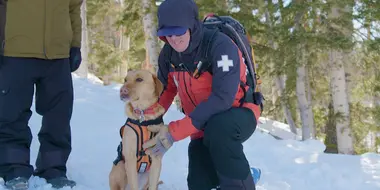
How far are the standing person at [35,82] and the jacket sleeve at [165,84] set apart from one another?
0.87 m

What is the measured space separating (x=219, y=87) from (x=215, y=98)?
0.09m

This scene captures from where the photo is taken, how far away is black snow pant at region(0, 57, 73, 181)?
133 inches

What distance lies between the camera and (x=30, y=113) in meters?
3.58

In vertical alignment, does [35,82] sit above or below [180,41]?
below

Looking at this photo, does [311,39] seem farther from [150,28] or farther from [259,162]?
[259,162]

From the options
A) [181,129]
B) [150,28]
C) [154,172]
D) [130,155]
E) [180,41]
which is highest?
[150,28]

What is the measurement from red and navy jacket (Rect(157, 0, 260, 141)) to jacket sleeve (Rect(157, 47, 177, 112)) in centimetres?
32

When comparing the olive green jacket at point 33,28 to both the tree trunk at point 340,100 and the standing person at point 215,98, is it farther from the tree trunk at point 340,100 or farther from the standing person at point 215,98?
the tree trunk at point 340,100

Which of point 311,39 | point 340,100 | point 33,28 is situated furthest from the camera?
point 340,100

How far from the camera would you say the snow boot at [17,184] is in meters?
3.26

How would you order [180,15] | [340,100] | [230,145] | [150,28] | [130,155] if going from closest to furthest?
[180,15] < [230,145] < [130,155] < [340,100] < [150,28]

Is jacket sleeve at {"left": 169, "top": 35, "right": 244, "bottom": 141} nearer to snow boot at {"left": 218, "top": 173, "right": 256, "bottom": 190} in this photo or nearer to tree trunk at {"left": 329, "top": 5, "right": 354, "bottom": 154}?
snow boot at {"left": 218, "top": 173, "right": 256, "bottom": 190}

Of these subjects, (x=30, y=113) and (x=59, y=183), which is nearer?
(x=59, y=183)

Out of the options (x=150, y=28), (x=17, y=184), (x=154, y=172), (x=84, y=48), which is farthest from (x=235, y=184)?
(x=84, y=48)
